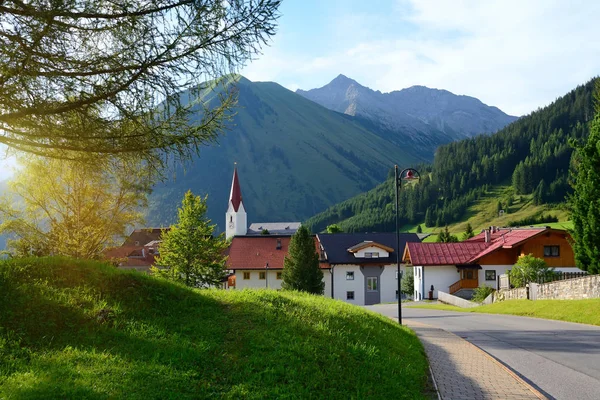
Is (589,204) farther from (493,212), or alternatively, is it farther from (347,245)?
(493,212)

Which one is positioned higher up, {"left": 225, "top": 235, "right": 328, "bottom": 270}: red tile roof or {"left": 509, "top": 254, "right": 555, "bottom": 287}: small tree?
{"left": 225, "top": 235, "right": 328, "bottom": 270}: red tile roof

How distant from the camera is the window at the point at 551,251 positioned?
52344mm

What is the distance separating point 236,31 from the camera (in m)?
8.46

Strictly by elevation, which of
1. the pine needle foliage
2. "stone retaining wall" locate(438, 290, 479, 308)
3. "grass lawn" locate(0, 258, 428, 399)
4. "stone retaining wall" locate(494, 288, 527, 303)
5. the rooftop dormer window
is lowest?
"stone retaining wall" locate(438, 290, 479, 308)

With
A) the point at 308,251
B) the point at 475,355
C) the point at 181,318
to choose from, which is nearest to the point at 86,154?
the point at 181,318

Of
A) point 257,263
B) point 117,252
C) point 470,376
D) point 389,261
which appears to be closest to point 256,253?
point 257,263

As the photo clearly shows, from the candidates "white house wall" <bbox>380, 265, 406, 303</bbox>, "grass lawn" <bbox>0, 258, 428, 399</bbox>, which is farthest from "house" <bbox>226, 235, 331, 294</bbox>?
"grass lawn" <bbox>0, 258, 428, 399</bbox>

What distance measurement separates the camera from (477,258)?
5419 cm

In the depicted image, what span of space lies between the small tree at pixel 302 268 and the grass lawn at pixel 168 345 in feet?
94.2

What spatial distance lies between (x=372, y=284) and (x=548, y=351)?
48.3 meters

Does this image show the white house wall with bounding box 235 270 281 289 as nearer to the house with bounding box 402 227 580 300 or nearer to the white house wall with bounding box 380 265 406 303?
the white house wall with bounding box 380 265 406 303

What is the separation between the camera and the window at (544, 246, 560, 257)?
52344 mm

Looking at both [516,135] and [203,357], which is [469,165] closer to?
[516,135]

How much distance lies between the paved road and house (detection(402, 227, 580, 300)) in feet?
101
